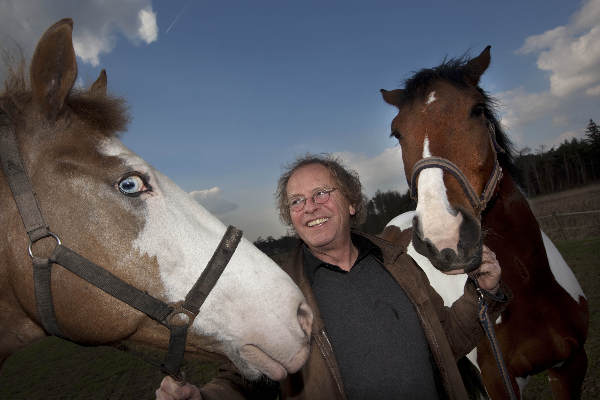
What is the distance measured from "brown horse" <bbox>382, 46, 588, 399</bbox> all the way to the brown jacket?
9.9 inches

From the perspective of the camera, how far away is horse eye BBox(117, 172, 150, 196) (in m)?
1.55

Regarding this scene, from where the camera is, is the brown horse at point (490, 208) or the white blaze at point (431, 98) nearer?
Answer: the brown horse at point (490, 208)

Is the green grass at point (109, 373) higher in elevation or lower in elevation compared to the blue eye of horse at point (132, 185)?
lower

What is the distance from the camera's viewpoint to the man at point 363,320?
5.74 ft

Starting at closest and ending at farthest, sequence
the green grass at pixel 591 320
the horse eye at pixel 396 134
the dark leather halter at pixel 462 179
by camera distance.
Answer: the dark leather halter at pixel 462 179 → the horse eye at pixel 396 134 → the green grass at pixel 591 320

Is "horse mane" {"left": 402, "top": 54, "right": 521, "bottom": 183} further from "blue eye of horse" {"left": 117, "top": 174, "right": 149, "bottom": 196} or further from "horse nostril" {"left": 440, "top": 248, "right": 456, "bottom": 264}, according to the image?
"blue eye of horse" {"left": 117, "top": 174, "right": 149, "bottom": 196}

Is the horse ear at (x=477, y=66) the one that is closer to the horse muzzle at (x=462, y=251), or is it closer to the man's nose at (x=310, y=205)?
the horse muzzle at (x=462, y=251)

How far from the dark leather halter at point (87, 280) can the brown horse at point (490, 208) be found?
151cm

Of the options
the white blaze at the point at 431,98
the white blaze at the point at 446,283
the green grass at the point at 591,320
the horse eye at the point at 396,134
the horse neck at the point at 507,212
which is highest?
the white blaze at the point at 431,98

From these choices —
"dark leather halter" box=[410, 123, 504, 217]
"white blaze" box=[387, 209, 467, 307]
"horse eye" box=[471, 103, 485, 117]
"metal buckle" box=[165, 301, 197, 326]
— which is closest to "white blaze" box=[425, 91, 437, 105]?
"horse eye" box=[471, 103, 485, 117]

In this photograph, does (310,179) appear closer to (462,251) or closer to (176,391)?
(462,251)

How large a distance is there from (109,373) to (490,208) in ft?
31.5

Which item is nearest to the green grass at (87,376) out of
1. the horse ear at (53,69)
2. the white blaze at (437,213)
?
the horse ear at (53,69)

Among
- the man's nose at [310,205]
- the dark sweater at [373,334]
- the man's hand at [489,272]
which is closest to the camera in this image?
the dark sweater at [373,334]
